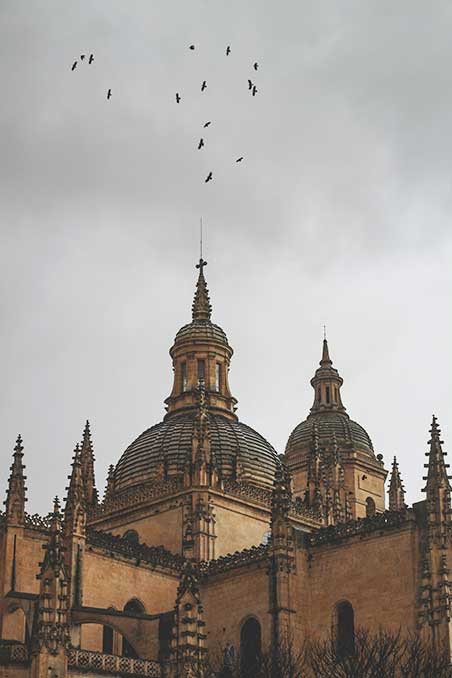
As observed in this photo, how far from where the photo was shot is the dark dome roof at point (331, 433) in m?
79.1

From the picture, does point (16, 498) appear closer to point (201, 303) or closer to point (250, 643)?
point (250, 643)

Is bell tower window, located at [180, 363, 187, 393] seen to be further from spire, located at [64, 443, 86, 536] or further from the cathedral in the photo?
spire, located at [64, 443, 86, 536]

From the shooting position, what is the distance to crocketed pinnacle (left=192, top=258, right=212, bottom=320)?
7269 cm

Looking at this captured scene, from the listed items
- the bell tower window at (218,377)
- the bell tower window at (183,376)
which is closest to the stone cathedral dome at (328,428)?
the bell tower window at (218,377)

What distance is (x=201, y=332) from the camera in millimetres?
70438

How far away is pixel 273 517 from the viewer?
49531 millimetres

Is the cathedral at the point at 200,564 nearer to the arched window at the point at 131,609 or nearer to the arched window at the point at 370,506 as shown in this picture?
the arched window at the point at 131,609

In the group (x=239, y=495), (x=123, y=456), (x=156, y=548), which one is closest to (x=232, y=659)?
(x=156, y=548)

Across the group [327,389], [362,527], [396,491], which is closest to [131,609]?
[362,527]

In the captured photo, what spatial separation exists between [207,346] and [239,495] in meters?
11.8

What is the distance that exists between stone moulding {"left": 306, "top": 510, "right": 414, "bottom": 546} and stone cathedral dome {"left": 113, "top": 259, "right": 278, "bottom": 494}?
12.0 m

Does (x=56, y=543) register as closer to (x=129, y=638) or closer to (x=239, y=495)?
(x=129, y=638)

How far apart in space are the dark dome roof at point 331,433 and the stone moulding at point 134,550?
951 inches

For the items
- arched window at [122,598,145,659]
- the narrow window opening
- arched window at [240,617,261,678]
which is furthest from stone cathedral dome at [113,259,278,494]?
arched window at [240,617,261,678]
